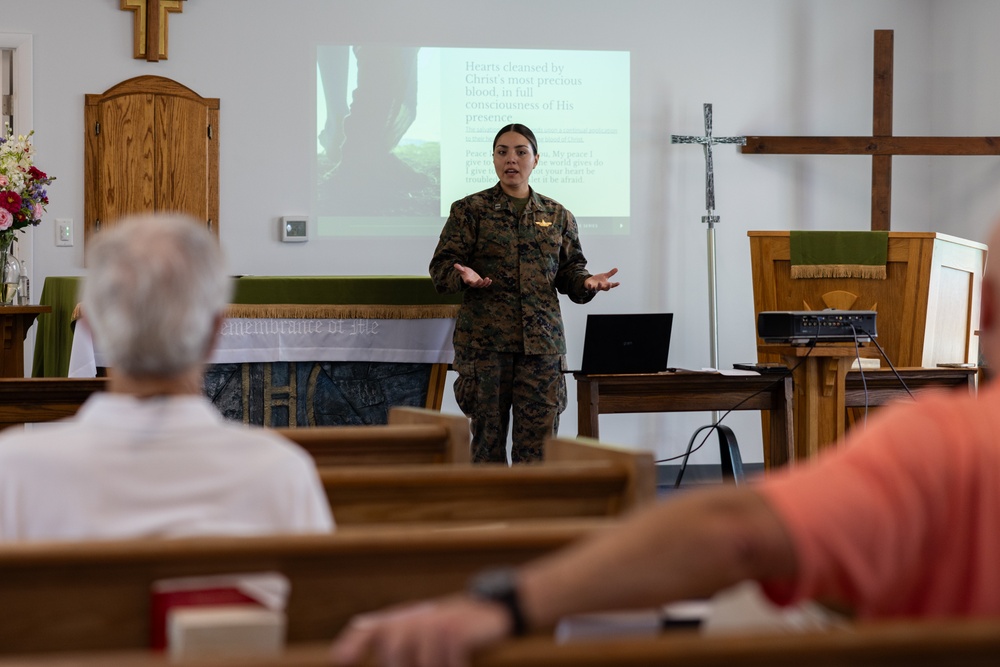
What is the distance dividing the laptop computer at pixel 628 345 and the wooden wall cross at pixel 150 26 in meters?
2.90

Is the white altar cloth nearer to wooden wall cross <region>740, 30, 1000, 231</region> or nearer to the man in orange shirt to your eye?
wooden wall cross <region>740, 30, 1000, 231</region>

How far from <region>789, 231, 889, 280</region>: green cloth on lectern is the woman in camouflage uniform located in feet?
3.74

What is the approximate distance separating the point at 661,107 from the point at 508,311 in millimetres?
2392

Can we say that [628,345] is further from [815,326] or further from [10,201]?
[10,201]

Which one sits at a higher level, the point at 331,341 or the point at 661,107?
the point at 661,107

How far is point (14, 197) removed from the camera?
14.0ft

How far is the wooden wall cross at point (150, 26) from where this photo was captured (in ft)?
19.0

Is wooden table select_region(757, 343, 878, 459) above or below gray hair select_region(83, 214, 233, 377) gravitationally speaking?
below

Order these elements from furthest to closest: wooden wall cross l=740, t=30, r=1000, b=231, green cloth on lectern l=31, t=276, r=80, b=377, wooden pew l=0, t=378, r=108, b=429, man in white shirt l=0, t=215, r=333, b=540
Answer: wooden wall cross l=740, t=30, r=1000, b=231, green cloth on lectern l=31, t=276, r=80, b=377, wooden pew l=0, t=378, r=108, b=429, man in white shirt l=0, t=215, r=333, b=540

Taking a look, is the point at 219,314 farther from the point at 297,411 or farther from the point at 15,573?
the point at 297,411

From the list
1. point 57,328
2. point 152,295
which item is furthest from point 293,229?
point 152,295

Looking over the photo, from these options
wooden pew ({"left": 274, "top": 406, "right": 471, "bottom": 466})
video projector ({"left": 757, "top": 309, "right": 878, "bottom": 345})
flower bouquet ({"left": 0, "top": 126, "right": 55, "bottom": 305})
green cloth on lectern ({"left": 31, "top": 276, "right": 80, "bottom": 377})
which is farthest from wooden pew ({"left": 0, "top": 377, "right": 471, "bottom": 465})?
green cloth on lectern ({"left": 31, "top": 276, "right": 80, "bottom": 377})

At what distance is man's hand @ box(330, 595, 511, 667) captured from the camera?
73 cm

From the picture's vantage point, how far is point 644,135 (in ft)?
20.7
